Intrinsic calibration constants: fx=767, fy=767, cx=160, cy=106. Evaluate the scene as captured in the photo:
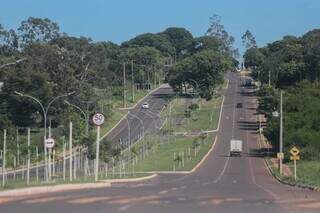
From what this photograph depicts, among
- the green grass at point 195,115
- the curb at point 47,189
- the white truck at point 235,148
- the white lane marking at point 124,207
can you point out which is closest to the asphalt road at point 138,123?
the green grass at point 195,115

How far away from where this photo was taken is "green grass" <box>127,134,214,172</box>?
92688 mm

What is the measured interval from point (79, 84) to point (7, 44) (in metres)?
26.4

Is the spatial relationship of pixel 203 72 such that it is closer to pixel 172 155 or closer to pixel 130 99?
pixel 130 99

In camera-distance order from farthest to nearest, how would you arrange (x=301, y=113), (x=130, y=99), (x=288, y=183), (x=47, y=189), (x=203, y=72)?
(x=130, y=99) → (x=203, y=72) → (x=301, y=113) → (x=288, y=183) → (x=47, y=189)

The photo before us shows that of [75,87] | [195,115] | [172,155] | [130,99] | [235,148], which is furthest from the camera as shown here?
[130,99]

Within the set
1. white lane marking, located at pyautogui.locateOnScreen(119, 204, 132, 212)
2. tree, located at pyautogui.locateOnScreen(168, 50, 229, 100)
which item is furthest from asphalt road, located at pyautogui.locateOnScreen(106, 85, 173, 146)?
white lane marking, located at pyautogui.locateOnScreen(119, 204, 132, 212)

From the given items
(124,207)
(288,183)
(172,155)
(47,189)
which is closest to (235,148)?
(172,155)

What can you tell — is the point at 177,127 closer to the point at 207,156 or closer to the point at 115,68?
the point at 207,156

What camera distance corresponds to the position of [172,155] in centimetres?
10544

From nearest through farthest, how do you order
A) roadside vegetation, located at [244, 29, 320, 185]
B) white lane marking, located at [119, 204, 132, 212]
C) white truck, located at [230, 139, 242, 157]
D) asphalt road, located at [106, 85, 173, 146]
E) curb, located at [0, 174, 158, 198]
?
Result: white lane marking, located at [119, 204, 132, 212]
curb, located at [0, 174, 158, 198]
roadside vegetation, located at [244, 29, 320, 185]
white truck, located at [230, 139, 242, 157]
asphalt road, located at [106, 85, 173, 146]

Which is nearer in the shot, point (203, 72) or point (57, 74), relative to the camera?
point (57, 74)

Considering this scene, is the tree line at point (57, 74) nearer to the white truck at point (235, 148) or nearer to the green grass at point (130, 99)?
the green grass at point (130, 99)

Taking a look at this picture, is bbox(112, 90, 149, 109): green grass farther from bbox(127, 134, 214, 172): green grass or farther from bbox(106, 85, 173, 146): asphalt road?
bbox(127, 134, 214, 172): green grass

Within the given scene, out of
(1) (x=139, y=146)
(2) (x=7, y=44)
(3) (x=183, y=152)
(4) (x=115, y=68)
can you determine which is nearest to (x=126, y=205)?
(3) (x=183, y=152)
